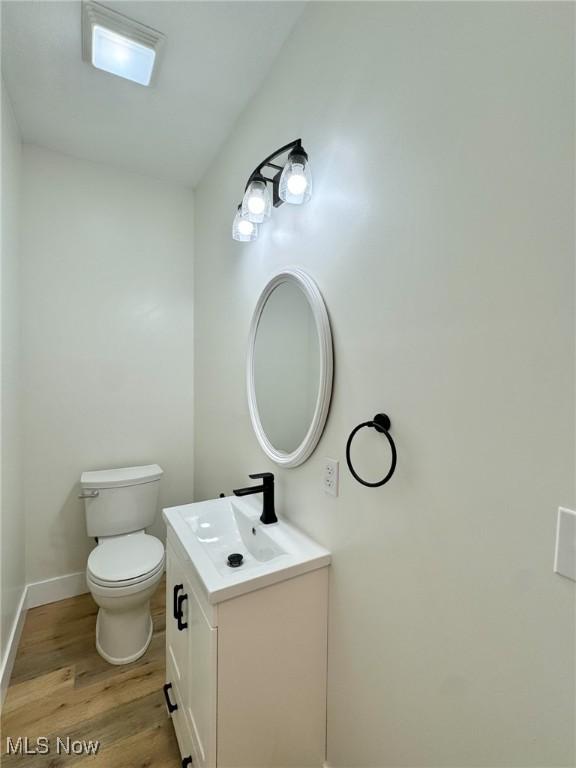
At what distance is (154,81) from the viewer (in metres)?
1.59

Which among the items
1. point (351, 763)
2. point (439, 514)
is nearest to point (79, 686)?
point (351, 763)

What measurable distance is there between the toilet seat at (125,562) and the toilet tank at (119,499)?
138 mm

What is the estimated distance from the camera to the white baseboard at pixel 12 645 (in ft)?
5.09

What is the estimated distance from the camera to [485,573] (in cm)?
73

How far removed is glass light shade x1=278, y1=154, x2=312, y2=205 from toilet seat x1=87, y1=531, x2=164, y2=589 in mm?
1750

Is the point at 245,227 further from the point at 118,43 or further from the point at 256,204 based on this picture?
the point at 118,43

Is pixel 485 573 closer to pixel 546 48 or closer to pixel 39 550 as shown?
pixel 546 48

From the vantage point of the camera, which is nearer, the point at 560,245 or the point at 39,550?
the point at 560,245

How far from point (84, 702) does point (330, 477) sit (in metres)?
1.52

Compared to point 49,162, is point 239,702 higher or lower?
lower

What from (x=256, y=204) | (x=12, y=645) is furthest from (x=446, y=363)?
(x=12, y=645)

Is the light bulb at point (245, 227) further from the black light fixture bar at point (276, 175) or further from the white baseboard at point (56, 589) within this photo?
the white baseboard at point (56, 589)

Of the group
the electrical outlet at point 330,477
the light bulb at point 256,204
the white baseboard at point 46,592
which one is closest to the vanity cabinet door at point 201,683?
the electrical outlet at point 330,477

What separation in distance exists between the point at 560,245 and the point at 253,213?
1.12m
